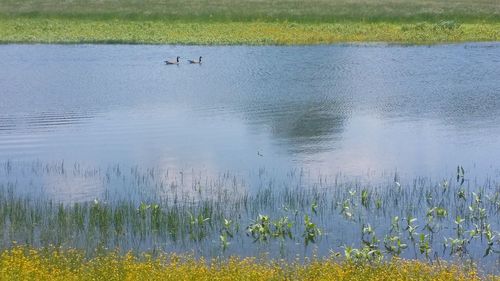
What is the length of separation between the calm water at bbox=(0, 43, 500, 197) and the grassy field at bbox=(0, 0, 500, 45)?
289 inches

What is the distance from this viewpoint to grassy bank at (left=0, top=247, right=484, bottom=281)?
1473cm

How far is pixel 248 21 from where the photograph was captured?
77188mm

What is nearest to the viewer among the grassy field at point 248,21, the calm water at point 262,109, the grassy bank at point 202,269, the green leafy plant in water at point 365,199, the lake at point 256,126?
the grassy bank at point 202,269

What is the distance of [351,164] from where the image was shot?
84.4 feet

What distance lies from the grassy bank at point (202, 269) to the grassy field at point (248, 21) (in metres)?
49.3

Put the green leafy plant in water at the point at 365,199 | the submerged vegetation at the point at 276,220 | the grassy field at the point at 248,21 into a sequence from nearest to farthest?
the submerged vegetation at the point at 276,220
the green leafy plant in water at the point at 365,199
the grassy field at the point at 248,21

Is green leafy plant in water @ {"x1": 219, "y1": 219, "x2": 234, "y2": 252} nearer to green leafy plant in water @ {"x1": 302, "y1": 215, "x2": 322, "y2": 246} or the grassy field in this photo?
green leafy plant in water @ {"x1": 302, "y1": 215, "x2": 322, "y2": 246}

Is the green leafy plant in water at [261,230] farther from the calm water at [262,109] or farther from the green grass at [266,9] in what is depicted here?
the green grass at [266,9]

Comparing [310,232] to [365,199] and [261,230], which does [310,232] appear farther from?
[365,199]

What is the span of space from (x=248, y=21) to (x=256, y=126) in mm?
45766

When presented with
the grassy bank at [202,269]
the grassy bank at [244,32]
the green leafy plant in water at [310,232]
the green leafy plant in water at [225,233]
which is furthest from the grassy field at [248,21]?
the grassy bank at [202,269]

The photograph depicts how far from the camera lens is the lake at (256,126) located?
2319cm

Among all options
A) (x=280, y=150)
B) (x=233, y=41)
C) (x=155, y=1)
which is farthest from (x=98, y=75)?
(x=155, y=1)

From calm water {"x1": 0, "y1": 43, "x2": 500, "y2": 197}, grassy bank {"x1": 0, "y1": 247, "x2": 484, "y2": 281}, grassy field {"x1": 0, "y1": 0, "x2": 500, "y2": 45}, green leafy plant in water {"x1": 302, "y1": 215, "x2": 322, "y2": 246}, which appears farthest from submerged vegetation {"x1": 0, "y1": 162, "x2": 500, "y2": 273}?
grassy field {"x1": 0, "y1": 0, "x2": 500, "y2": 45}
